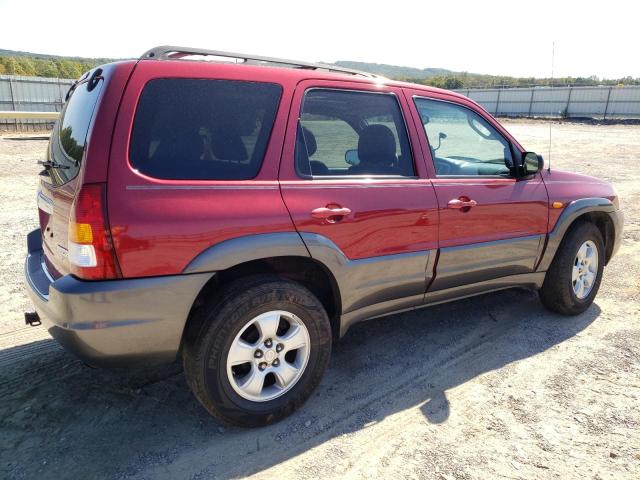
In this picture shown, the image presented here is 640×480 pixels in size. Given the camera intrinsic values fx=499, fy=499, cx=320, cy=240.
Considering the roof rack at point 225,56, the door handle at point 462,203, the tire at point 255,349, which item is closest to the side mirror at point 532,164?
the door handle at point 462,203

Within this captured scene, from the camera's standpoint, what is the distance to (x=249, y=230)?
2514 mm

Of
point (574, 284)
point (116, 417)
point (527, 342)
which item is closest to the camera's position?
Answer: point (116, 417)

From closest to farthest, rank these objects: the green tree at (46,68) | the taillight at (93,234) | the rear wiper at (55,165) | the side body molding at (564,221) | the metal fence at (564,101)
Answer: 1. the taillight at (93,234)
2. the rear wiper at (55,165)
3. the side body molding at (564,221)
4. the metal fence at (564,101)
5. the green tree at (46,68)

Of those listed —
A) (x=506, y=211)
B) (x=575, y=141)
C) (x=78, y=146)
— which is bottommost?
(x=575, y=141)

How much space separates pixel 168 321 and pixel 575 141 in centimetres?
2184

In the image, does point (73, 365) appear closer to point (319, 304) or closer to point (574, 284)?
point (319, 304)

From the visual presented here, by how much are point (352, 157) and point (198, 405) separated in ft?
5.81

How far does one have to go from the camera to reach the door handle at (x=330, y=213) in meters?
2.72

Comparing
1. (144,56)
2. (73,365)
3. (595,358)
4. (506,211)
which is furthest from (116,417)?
(595,358)

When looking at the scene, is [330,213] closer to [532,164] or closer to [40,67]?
[532,164]

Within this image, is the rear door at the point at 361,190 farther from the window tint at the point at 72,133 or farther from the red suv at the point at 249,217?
the window tint at the point at 72,133

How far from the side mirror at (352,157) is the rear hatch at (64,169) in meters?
1.42

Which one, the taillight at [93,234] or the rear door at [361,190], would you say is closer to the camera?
the taillight at [93,234]

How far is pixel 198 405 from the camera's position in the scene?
2.98m
